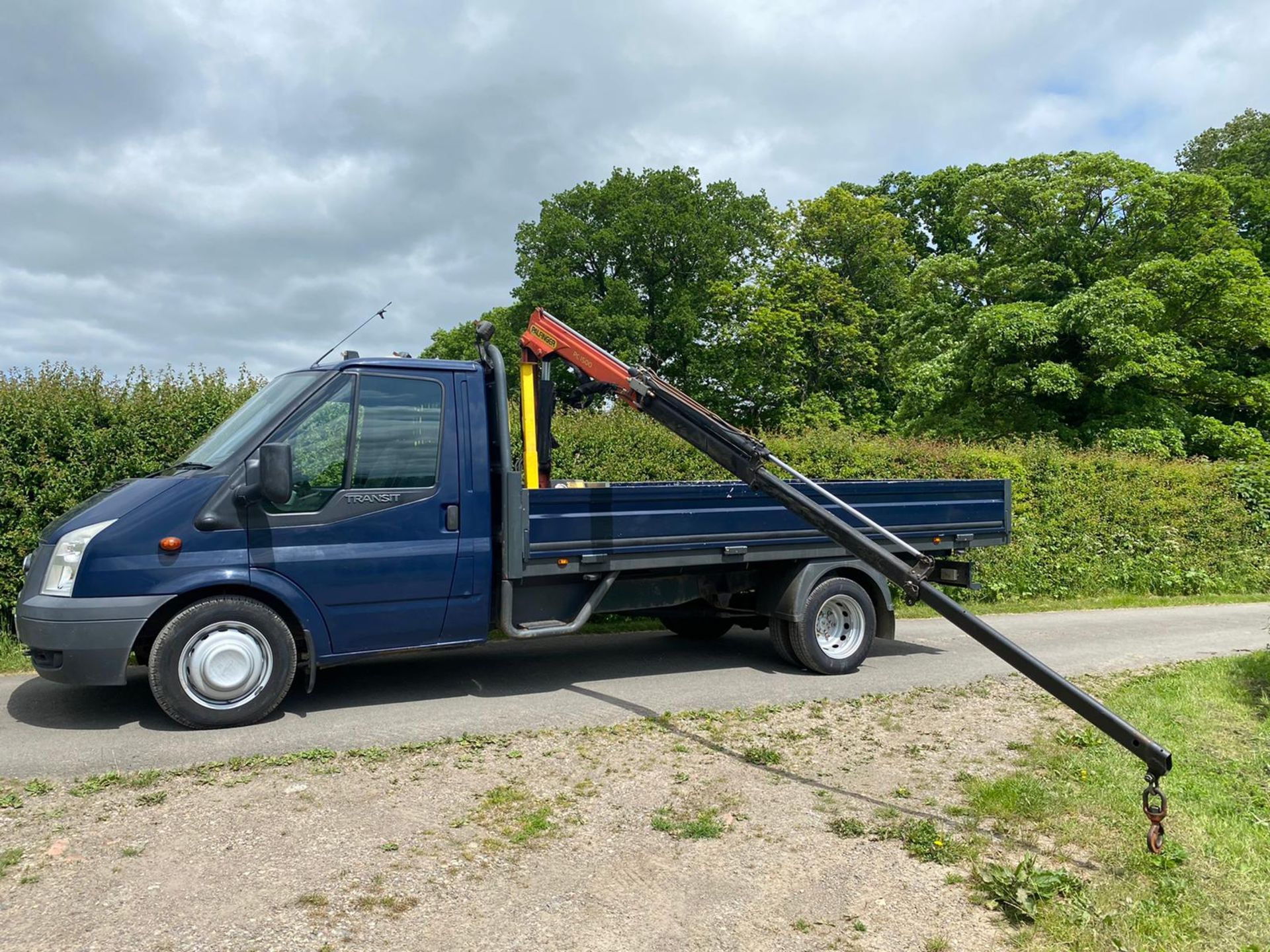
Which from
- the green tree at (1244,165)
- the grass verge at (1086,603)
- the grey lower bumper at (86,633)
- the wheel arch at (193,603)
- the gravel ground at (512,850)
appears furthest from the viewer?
the green tree at (1244,165)

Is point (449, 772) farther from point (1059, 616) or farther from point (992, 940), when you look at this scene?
point (1059, 616)

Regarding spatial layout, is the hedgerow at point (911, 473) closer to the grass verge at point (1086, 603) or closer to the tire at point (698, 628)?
the grass verge at point (1086, 603)

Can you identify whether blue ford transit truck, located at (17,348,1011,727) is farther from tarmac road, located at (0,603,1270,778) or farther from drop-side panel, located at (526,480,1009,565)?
tarmac road, located at (0,603,1270,778)

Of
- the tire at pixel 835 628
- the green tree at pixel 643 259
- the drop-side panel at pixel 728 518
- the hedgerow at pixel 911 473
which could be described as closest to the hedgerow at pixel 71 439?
the hedgerow at pixel 911 473

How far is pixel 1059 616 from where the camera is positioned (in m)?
12.1

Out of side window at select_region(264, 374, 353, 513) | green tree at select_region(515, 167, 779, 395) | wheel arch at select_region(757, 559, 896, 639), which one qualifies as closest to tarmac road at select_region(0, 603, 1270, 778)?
wheel arch at select_region(757, 559, 896, 639)

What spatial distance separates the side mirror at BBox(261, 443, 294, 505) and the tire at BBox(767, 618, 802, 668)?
4097 mm

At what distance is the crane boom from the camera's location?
4.26 m

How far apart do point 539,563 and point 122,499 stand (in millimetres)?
2678

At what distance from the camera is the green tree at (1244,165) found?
98.2 ft

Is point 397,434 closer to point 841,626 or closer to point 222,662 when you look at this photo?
point 222,662

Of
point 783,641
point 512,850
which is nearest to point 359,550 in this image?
point 512,850

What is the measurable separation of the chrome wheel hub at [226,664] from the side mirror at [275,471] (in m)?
0.84

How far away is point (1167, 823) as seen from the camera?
4.63 m
